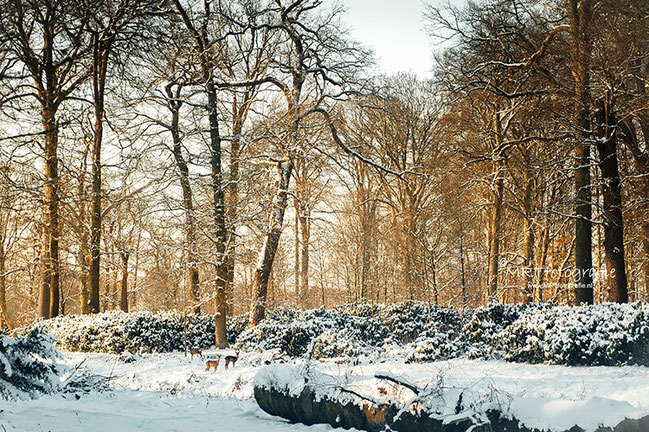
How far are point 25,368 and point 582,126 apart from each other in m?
13.9

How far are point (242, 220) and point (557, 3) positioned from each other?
38.5 feet

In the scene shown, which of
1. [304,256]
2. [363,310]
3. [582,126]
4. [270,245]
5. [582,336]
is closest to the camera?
[582,336]

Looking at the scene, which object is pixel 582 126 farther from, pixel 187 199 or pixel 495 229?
pixel 187 199

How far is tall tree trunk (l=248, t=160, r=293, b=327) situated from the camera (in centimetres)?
1473

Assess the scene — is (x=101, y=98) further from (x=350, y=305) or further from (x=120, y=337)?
(x=350, y=305)

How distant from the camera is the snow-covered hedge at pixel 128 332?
47.0 ft

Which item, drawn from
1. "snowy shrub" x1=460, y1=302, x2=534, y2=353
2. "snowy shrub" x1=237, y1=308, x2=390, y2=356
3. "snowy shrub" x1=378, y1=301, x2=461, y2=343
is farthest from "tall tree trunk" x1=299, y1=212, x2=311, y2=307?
"snowy shrub" x1=460, y1=302, x2=534, y2=353

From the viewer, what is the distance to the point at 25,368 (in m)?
5.43

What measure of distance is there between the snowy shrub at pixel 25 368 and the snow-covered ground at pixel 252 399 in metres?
0.34

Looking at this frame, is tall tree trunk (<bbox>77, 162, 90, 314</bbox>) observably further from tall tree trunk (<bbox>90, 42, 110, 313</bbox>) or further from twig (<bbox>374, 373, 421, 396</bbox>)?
twig (<bbox>374, 373, 421, 396</bbox>)

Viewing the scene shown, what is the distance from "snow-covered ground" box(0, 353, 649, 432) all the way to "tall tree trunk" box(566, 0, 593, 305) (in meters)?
4.40

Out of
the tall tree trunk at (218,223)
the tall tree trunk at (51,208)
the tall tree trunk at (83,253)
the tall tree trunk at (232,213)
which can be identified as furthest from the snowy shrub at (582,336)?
the tall tree trunk at (51,208)

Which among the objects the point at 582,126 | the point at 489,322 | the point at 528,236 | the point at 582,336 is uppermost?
the point at 582,126

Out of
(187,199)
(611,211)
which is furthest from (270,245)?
(611,211)
